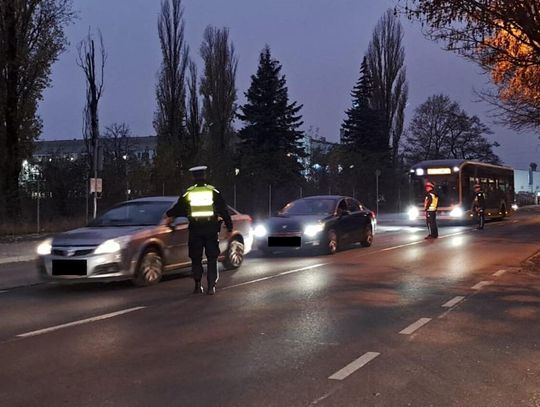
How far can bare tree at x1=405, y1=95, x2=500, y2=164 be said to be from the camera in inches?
2906

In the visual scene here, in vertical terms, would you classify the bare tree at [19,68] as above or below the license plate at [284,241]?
above

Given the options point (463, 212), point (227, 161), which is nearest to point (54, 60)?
point (227, 161)

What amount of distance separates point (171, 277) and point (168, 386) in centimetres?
659

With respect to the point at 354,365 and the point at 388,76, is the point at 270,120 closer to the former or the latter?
the point at 388,76

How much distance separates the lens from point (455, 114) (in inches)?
2869

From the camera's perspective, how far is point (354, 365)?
565cm

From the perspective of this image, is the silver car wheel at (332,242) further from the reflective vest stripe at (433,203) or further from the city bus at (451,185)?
the city bus at (451,185)

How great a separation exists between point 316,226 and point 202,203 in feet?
19.6

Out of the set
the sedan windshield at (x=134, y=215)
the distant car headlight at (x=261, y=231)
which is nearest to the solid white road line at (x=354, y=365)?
the sedan windshield at (x=134, y=215)

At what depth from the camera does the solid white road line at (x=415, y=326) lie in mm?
6988

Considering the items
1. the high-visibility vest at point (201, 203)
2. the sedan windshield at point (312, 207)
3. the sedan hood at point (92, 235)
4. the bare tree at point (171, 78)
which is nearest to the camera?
the high-visibility vest at point (201, 203)

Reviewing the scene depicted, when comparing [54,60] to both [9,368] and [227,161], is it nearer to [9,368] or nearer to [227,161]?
[227,161]

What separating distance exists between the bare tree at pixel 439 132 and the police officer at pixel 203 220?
6617 cm

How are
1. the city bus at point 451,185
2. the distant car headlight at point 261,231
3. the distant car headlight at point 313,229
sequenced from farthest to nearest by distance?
the city bus at point 451,185, the distant car headlight at point 261,231, the distant car headlight at point 313,229
